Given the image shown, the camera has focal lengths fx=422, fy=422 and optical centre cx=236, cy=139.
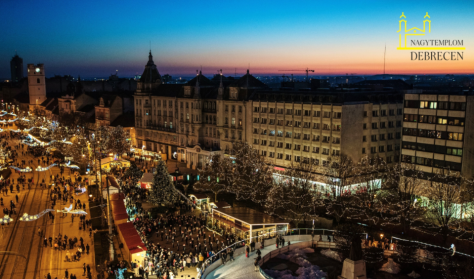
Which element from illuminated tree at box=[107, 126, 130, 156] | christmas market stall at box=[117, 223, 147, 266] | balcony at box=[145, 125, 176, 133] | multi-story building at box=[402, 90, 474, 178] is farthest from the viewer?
balcony at box=[145, 125, 176, 133]

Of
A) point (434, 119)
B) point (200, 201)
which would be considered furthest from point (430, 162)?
point (200, 201)

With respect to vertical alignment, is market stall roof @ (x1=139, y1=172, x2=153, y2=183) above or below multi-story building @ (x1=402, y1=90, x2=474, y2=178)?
below

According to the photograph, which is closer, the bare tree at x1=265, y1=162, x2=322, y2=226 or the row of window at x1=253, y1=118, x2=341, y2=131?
the bare tree at x1=265, y1=162, x2=322, y2=226

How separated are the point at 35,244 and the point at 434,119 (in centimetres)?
4637

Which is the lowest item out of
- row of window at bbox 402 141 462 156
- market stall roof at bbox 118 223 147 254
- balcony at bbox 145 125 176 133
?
market stall roof at bbox 118 223 147 254

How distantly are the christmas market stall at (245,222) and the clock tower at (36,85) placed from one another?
12866 cm

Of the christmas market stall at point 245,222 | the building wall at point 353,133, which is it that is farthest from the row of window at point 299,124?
Result: the christmas market stall at point 245,222

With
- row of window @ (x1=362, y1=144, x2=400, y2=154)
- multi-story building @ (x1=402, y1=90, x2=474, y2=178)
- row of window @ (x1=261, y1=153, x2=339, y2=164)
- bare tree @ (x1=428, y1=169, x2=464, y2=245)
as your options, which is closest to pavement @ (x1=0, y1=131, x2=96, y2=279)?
row of window @ (x1=261, y1=153, x2=339, y2=164)

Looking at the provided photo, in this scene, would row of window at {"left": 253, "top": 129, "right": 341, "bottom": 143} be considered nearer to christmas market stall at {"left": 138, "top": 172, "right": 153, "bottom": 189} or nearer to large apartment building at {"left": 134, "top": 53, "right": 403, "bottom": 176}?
large apartment building at {"left": 134, "top": 53, "right": 403, "bottom": 176}

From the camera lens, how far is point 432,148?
50.5m

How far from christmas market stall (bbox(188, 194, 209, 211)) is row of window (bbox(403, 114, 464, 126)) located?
27125 mm

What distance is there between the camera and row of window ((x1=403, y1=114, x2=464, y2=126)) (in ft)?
158

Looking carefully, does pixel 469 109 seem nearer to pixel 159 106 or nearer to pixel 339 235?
pixel 339 235

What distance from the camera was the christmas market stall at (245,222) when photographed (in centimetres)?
4000
